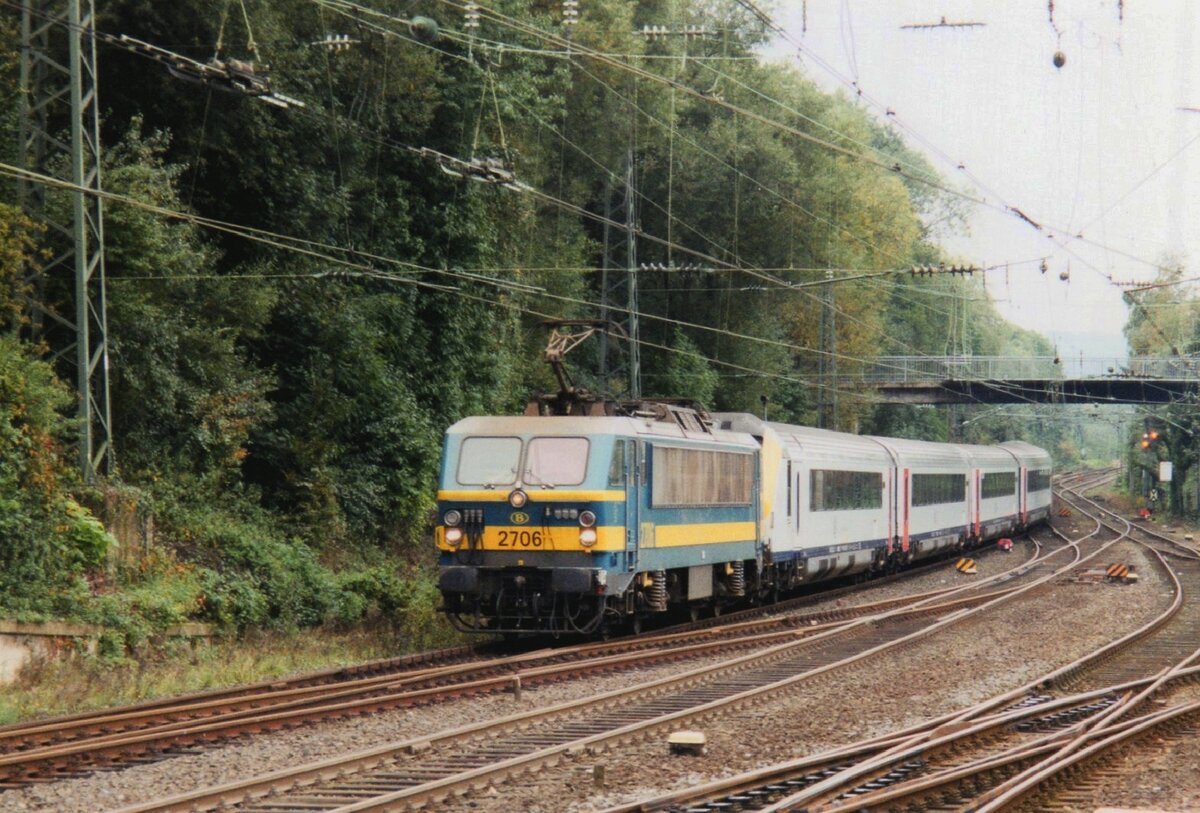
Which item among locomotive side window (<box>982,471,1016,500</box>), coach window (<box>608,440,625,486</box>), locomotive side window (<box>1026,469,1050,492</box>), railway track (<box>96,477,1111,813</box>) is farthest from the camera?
locomotive side window (<box>1026,469,1050,492</box>)

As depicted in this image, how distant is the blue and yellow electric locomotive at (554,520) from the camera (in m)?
18.8

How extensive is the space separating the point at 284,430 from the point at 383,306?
402 cm

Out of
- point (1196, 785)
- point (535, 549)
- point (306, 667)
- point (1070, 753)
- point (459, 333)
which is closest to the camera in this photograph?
point (1196, 785)

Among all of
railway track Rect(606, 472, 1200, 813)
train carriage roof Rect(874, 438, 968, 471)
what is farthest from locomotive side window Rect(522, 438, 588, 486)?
train carriage roof Rect(874, 438, 968, 471)

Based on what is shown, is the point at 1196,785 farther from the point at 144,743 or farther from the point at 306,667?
the point at 306,667

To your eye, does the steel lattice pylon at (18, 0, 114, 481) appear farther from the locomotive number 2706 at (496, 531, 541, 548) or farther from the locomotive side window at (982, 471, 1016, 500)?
the locomotive side window at (982, 471, 1016, 500)

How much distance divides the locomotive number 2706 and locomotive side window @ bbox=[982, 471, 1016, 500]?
31310 mm

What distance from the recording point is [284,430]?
1072 inches

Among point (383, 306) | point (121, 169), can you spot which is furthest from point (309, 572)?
point (383, 306)

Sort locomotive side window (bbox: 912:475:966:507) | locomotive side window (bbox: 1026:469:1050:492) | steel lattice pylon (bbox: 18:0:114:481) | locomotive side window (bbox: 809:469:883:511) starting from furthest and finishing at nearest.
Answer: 1. locomotive side window (bbox: 1026:469:1050:492)
2. locomotive side window (bbox: 912:475:966:507)
3. locomotive side window (bbox: 809:469:883:511)
4. steel lattice pylon (bbox: 18:0:114:481)

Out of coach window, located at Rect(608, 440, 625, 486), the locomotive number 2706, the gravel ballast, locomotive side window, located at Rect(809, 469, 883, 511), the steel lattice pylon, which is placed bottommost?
the gravel ballast

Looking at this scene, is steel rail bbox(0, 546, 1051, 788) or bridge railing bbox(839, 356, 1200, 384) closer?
steel rail bbox(0, 546, 1051, 788)

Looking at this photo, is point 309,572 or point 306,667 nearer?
point 306,667

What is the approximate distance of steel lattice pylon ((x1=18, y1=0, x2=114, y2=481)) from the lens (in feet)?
60.4
